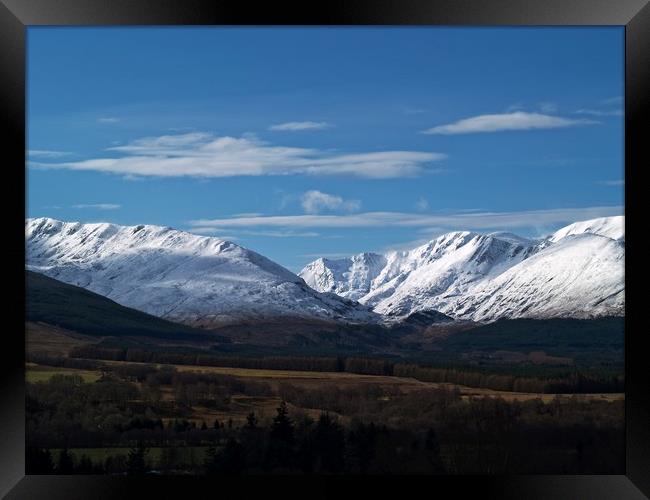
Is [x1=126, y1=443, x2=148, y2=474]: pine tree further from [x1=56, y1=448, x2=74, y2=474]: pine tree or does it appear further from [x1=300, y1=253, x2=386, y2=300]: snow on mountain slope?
[x1=300, y1=253, x2=386, y2=300]: snow on mountain slope

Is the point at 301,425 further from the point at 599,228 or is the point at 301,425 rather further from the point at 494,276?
the point at 494,276

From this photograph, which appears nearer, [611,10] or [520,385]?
[611,10]

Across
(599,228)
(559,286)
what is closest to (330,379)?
(599,228)

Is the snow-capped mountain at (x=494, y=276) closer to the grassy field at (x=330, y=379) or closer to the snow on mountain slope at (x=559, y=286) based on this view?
the snow on mountain slope at (x=559, y=286)

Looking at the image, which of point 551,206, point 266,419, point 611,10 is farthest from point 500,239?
point 611,10

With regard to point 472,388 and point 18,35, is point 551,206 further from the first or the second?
point 18,35
